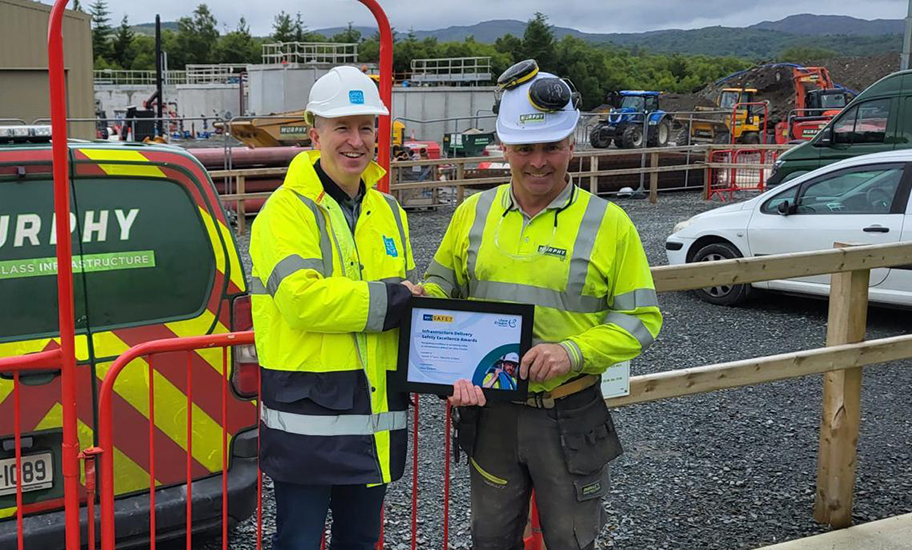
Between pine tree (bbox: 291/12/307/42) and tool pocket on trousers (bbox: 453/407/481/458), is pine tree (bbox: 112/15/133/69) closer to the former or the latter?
pine tree (bbox: 291/12/307/42)

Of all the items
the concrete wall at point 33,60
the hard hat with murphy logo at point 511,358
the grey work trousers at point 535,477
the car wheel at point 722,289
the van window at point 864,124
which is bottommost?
the car wheel at point 722,289

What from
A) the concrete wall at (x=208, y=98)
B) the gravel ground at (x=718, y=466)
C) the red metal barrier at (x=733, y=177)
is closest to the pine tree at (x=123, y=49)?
the concrete wall at (x=208, y=98)

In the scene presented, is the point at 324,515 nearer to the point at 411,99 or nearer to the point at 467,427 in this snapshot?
the point at 467,427

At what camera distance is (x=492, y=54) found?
9069cm

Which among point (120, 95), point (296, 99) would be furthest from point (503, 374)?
point (120, 95)

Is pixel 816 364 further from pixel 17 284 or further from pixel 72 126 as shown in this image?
pixel 72 126

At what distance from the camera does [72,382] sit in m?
2.53

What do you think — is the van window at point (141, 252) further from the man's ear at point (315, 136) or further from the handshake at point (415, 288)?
the handshake at point (415, 288)

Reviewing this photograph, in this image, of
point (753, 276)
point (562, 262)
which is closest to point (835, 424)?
point (753, 276)

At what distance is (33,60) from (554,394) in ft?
78.1

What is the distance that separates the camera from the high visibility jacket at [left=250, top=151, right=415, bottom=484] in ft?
7.72

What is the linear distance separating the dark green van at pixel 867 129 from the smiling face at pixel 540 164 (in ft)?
45.2

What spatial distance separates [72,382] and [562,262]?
1421mm

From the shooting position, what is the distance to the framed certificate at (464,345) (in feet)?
8.20
